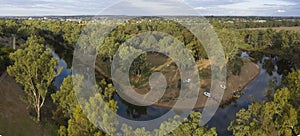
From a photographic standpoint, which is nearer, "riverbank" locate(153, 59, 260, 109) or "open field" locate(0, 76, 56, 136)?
"open field" locate(0, 76, 56, 136)

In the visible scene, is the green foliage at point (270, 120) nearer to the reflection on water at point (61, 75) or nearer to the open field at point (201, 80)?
the open field at point (201, 80)

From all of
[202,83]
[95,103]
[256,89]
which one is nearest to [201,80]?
[202,83]

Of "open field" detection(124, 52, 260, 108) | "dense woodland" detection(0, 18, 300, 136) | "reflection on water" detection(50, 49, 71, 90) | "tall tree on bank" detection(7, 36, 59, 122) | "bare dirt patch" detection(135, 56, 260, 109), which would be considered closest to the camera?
"dense woodland" detection(0, 18, 300, 136)

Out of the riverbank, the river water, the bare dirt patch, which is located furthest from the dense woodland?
the river water

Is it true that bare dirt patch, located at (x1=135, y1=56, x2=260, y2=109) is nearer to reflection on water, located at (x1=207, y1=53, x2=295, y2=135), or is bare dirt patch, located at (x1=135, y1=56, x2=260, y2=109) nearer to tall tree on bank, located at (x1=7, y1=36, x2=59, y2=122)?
reflection on water, located at (x1=207, y1=53, x2=295, y2=135)

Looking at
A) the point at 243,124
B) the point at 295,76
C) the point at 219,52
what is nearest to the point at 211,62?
the point at 219,52

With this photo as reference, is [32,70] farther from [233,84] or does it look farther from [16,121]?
[233,84]

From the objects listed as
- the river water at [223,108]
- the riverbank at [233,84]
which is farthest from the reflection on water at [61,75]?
the riverbank at [233,84]
